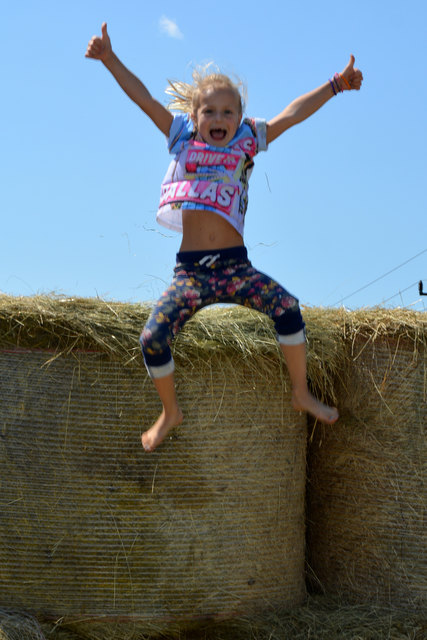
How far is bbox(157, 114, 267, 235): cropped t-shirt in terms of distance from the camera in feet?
11.2

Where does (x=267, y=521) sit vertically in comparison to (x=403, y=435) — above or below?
below

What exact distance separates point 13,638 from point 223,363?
1.35m

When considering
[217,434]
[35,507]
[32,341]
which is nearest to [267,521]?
[217,434]

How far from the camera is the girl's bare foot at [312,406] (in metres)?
3.46

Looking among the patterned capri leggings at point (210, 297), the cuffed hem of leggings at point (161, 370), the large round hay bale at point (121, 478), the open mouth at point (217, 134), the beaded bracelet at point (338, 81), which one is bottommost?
the large round hay bale at point (121, 478)

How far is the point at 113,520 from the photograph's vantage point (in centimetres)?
347

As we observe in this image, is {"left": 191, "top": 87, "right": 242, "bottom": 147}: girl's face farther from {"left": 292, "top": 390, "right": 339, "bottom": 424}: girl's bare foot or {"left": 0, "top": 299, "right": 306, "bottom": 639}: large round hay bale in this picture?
{"left": 292, "top": 390, "right": 339, "bottom": 424}: girl's bare foot

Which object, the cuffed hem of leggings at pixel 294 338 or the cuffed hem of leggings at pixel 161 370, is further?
the cuffed hem of leggings at pixel 294 338

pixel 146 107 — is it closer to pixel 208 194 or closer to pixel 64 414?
pixel 208 194

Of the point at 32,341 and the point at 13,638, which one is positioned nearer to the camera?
the point at 13,638

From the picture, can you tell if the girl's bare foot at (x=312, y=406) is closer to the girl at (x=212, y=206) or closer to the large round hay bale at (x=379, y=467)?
the girl at (x=212, y=206)

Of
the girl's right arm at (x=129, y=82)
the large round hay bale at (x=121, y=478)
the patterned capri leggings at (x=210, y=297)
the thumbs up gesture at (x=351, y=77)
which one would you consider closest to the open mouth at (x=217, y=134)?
the girl's right arm at (x=129, y=82)

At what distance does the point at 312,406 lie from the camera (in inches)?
137

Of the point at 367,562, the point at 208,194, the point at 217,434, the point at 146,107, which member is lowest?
the point at 367,562
